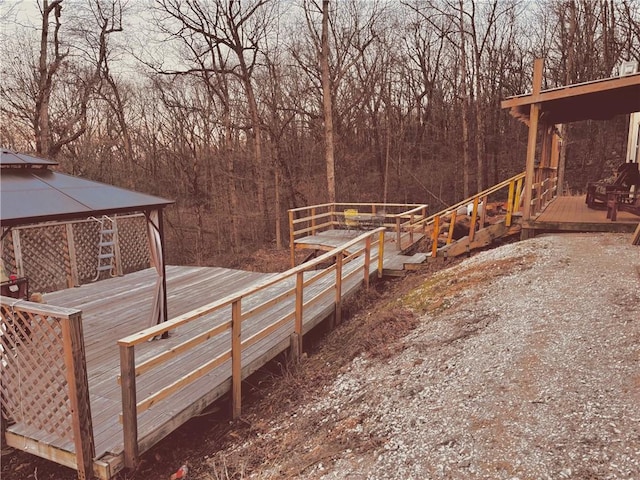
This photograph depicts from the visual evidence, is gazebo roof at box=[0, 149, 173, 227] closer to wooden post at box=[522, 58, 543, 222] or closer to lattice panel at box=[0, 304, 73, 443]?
lattice panel at box=[0, 304, 73, 443]

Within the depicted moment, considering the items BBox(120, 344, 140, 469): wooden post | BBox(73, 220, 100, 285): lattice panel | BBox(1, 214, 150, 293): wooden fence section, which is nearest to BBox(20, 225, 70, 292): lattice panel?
BBox(1, 214, 150, 293): wooden fence section

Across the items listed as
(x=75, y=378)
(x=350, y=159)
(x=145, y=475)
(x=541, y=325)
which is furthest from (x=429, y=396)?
(x=350, y=159)

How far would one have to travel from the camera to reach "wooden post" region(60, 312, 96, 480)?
293cm

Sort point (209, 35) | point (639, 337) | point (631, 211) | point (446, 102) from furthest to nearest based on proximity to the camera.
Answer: point (446, 102)
point (209, 35)
point (631, 211)
point (639, 337)

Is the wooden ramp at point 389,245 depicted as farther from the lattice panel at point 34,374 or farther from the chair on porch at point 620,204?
the lattice panel at point 34,374

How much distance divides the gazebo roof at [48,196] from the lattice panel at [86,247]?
416cm

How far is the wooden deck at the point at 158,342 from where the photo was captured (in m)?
3.29

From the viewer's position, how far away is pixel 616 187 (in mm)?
8766

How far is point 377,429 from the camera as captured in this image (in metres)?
3.10

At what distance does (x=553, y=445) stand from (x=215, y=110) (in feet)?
68.8

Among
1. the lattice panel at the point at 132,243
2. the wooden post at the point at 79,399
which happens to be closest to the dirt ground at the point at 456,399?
the wooden post at the point at 79,399

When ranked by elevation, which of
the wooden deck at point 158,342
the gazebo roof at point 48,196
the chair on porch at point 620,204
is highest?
the gazebo roof at point 48,196

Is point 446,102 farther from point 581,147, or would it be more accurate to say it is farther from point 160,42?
point 160,42

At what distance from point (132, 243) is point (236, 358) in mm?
6801
